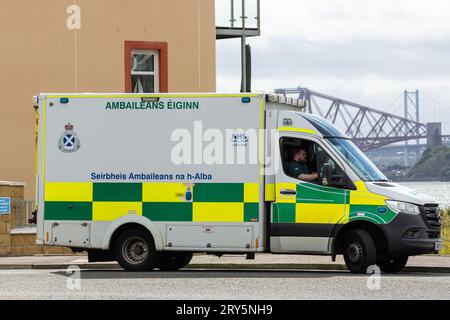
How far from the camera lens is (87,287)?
14180 mm

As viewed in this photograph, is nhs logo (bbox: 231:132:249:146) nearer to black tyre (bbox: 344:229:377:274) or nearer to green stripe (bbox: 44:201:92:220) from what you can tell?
black tyre (bbox: 344:229:377:274)

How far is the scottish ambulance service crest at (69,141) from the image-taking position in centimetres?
1709

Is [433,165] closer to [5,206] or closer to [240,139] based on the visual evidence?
[5,206]

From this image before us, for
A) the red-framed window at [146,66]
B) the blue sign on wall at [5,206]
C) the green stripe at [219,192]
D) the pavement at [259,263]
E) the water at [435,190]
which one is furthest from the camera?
the water at [435,190]

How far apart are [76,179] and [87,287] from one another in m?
3.18

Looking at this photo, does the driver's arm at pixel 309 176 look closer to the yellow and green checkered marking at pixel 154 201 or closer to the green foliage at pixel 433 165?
the yellow and green checkered marking at pixel 154 201

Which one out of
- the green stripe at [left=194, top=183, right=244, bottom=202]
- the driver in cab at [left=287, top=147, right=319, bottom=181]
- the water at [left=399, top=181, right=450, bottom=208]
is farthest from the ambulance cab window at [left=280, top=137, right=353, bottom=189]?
the water at [left=399, top=181, right=450, bottom=208]

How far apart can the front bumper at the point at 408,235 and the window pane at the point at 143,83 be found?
13367mm

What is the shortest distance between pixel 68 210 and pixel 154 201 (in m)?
1.39

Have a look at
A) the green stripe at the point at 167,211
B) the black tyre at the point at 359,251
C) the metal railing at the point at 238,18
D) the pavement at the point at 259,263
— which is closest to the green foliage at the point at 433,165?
the metal railing at the point at 238,18

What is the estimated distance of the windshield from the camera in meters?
16.5

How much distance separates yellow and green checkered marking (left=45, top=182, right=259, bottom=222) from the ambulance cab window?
627 mm

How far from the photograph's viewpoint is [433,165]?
399ft
